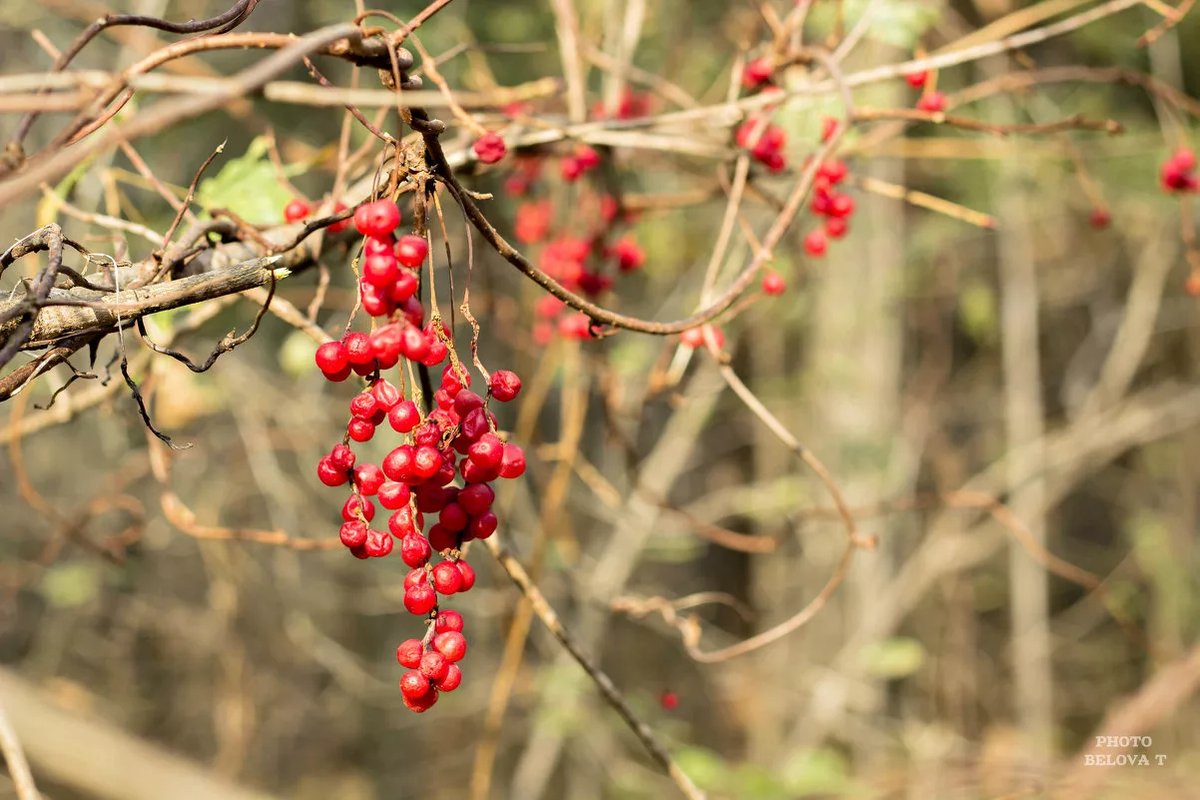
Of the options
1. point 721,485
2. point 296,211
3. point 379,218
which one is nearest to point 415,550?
point 379,218

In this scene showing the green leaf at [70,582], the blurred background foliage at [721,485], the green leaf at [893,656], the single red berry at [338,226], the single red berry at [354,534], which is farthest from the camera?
the green leaf at [70,582]

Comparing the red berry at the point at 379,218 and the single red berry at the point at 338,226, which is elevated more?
the red berry at the point at 379,218

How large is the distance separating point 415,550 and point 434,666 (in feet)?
0.29

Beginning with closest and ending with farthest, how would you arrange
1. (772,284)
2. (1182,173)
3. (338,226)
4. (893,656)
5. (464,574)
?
(464,574) < (338,226) < (772,284) < (1182,173) < (893,656)

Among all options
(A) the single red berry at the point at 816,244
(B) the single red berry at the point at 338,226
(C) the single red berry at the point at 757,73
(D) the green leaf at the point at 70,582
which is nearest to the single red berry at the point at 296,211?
(B) the single red berry at the point at 338,226

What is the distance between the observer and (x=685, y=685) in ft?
17.3

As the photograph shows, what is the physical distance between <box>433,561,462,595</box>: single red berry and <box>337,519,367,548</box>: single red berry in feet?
0.21

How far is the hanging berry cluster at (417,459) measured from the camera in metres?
0.58

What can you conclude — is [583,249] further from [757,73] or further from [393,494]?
[393,494]

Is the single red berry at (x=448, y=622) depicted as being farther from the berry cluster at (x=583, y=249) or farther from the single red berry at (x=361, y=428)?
the berry cluster at (x=583, y=249)

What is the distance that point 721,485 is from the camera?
18.7ft

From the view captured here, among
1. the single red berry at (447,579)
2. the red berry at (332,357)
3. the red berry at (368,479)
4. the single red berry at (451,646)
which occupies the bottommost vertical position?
the single red berry at (451,646)

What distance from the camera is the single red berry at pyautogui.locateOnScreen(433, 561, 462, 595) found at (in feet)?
2.11

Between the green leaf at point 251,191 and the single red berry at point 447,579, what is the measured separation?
2.33ft
